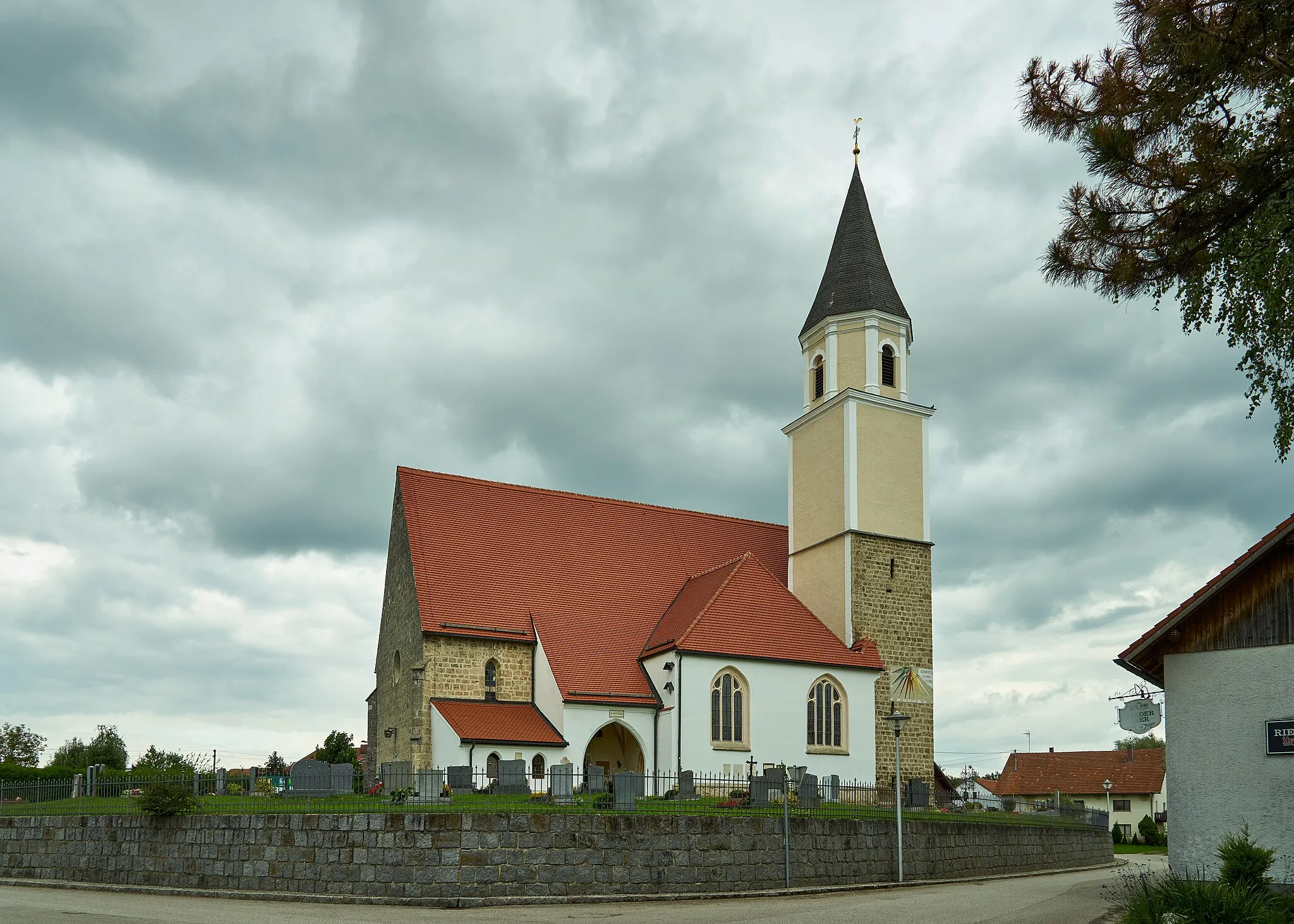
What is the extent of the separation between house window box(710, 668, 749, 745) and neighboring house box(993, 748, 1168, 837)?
1398 inches

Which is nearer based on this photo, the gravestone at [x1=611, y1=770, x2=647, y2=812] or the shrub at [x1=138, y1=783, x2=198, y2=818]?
the gravestone at [x1=611, y1=770, x2=647, y2=812]

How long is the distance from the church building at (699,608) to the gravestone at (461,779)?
22.8 ft

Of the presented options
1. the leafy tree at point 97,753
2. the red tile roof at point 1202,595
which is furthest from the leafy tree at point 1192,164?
the leafy tree at point 97,753

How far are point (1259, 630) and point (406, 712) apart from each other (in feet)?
70.6

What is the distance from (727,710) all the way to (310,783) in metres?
12.9

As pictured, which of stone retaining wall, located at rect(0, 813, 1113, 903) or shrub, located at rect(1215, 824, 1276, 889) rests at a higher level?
shrub, located at rect(1215, 824, 1276, 889)

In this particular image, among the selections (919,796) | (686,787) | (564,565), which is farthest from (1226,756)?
(564,565)

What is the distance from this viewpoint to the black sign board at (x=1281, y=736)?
1575 centimetres

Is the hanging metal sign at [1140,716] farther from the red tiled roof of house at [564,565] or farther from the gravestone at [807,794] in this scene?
the red tiled roof of house at [564,565]

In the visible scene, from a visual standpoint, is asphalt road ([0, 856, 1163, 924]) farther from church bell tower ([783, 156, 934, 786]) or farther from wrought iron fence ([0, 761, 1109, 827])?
church bell tower ([783, 156, 934, 786])

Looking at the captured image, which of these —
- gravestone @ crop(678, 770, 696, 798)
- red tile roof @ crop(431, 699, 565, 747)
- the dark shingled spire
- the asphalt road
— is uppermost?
the dark shingled spire

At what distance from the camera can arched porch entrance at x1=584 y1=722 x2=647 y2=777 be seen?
102 feet

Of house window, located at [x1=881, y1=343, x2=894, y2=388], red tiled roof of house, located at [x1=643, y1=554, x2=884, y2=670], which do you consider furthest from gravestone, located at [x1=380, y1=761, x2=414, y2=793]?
house window, located at [x1=881, y1=343, x2=894, y2=388]

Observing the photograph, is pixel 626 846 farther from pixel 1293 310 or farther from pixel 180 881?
pixel 1293 310
